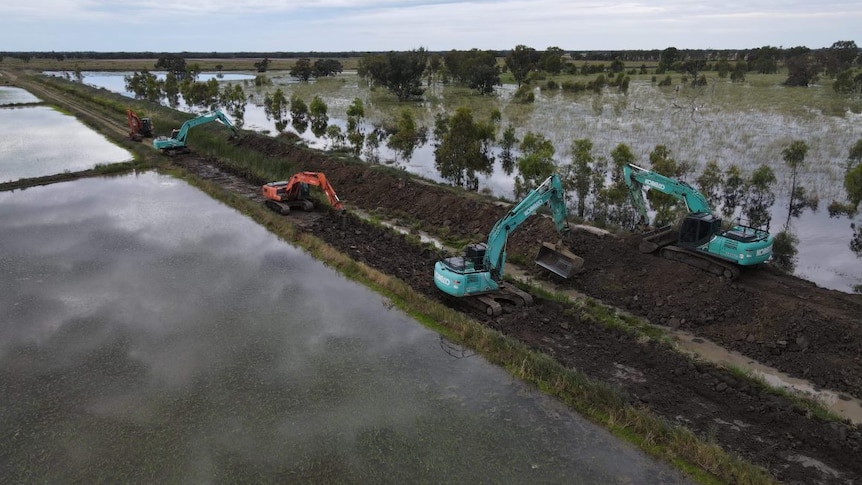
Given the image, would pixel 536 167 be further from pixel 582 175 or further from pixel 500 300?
pixel 500 300

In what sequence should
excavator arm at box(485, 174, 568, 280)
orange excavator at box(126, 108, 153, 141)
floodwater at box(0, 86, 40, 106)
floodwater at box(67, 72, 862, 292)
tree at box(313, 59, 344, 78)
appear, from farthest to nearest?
1. tree at box(313, 59, 344, 78)
2. floodwater at box(0, 86, 40, 106)
3. orange excavator at box(126, 108, 153, 141)
4. floodwater at box(67, 72, 862, 292)
5. excavator arm at box(485, 174, 568, 280)

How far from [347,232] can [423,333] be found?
33.0 feet

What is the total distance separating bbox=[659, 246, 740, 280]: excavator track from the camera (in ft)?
58.9

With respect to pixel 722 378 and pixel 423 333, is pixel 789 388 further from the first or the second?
pixel 423 333

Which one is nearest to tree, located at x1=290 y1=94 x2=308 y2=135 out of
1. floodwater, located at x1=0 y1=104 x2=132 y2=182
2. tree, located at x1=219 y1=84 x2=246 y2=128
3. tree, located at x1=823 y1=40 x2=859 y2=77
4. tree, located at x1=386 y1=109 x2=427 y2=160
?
tree, located at x1=219 y1=84 x2=246 y2=128

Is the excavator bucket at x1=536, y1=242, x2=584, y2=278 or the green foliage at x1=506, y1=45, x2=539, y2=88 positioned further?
the green foliage at x1=506, y1=45, x2=539, y2=88

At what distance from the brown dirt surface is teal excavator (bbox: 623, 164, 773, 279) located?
610mm

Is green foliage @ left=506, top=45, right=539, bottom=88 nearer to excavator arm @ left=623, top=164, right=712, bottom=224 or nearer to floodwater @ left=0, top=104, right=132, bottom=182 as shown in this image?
floodwater @ left=0, top=104, right=132, bottom=182

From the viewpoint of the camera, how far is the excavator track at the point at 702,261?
17953 mm

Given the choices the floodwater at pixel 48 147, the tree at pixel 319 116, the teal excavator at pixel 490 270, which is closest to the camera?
the teal excavator at pixel 490 270

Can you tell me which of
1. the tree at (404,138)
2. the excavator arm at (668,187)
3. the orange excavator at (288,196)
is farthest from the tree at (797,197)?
the tree at (404,138)

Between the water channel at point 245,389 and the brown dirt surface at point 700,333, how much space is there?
7.48 feet

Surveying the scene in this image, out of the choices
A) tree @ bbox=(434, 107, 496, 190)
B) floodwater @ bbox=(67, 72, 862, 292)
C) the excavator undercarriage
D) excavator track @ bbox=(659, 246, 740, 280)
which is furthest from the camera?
tree @ bbox=(434, 107, 496, 190)

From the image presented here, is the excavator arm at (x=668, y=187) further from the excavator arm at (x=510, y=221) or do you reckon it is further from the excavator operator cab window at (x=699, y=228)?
the excavator arm at (x=510, y=221)
